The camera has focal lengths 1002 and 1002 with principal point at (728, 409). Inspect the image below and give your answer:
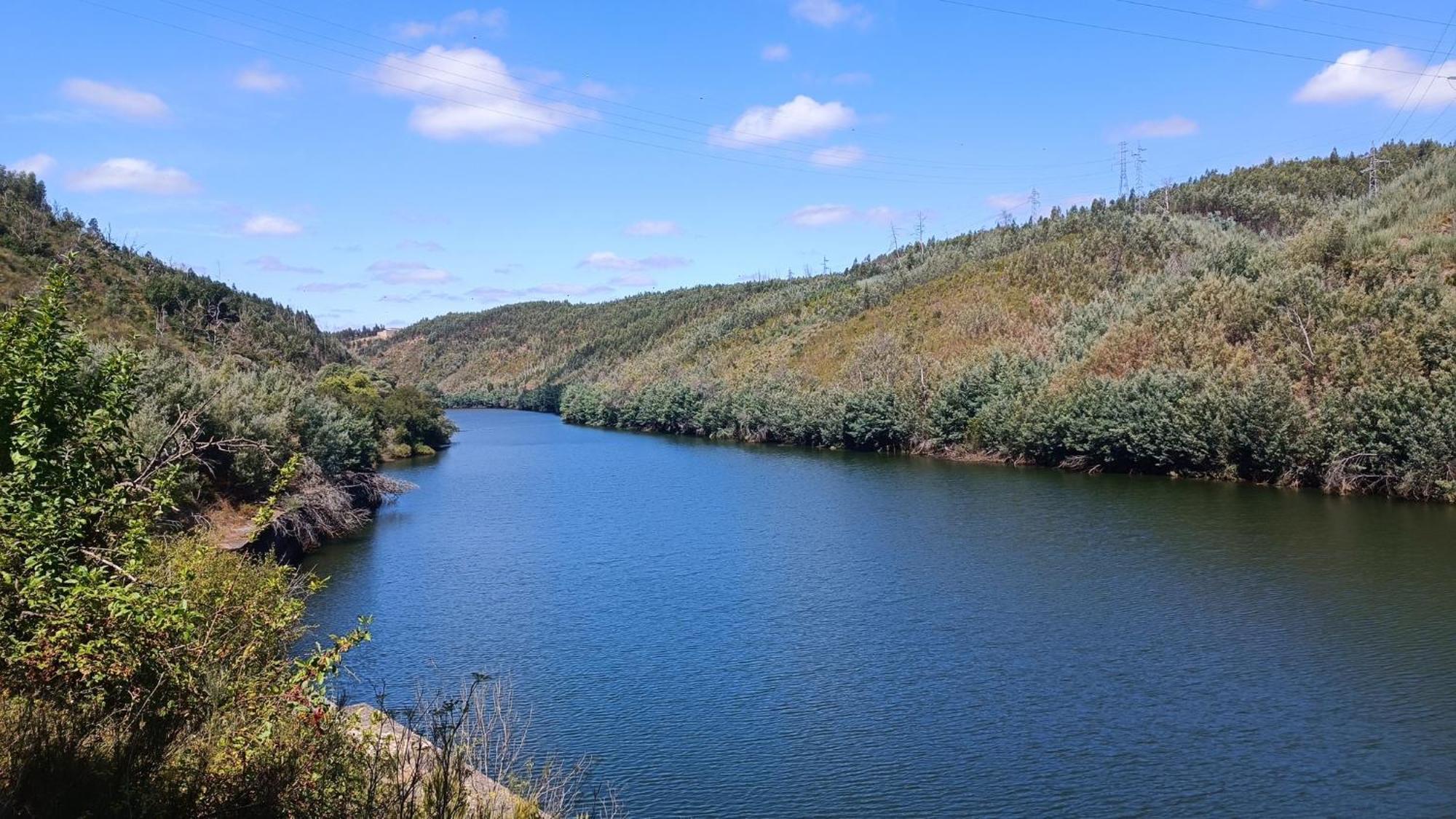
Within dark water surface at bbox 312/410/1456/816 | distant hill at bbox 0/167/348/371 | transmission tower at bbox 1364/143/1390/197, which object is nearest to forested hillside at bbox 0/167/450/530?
distant hill at bbox 0/167/348/371

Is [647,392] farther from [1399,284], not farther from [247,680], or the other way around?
[247,680]

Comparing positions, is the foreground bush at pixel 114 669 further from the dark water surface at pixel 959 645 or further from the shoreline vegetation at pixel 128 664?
the dark water surface at pixel 959 645

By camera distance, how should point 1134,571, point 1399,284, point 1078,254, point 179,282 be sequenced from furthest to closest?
point 1078,254, point 179,282, point 1399,284, point 1134,571

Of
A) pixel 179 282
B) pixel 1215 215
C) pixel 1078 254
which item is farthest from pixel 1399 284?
pixel 179 282

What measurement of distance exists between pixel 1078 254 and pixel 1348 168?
43818 mm

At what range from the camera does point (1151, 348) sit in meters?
58.2

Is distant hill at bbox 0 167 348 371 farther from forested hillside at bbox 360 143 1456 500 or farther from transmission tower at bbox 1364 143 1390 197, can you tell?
transmission tower at bbox 1364 143 1390 197

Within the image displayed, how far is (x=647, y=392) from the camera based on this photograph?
105688 millimetres

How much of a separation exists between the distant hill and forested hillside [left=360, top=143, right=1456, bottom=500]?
131ft

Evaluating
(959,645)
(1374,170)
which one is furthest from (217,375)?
(1374,170)

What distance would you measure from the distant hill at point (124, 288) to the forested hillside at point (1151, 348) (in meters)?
39.9

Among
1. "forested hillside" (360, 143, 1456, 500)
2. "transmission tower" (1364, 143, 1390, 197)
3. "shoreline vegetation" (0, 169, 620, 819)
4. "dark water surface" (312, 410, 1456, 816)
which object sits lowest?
"dark water surface" (312, 410, 1456, 816)

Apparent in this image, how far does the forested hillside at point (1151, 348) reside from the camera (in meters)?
44.4

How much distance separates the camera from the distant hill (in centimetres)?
4922
